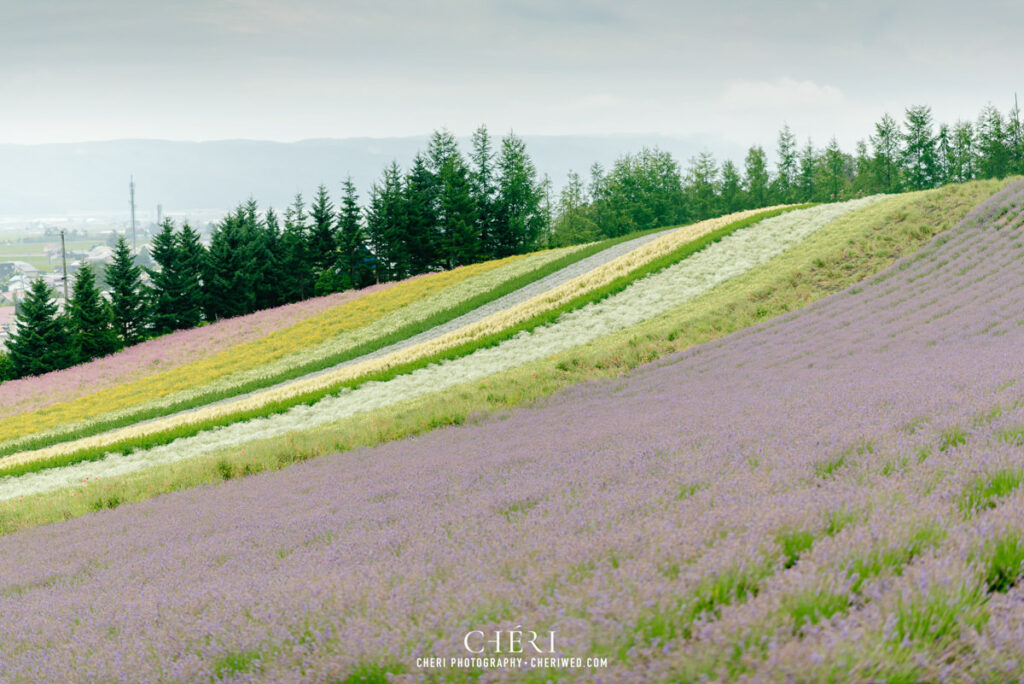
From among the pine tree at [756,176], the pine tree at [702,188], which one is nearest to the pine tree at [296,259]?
the pine tree at [702,188]

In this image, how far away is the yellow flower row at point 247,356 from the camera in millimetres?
34375

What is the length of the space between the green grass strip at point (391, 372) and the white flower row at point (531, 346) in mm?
510

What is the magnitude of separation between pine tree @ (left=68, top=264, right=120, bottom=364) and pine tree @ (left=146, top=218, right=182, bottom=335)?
6089 mm

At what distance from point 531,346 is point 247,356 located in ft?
77.5

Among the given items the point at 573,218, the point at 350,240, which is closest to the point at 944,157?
the point at 573,218

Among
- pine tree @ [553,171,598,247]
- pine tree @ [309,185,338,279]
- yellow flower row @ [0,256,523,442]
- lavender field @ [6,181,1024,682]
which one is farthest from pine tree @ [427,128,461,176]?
lavender field @ [6,181,1024,682]

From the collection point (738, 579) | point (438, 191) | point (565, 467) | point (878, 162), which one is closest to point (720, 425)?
point (565, 467)

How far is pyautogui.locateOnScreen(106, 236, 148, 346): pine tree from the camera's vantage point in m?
60.2

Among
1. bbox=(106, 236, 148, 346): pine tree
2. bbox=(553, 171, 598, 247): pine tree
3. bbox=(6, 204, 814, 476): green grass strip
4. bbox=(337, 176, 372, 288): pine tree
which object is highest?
bbox=(553, 171, 598, 247): pine tree

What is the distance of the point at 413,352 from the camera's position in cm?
3009

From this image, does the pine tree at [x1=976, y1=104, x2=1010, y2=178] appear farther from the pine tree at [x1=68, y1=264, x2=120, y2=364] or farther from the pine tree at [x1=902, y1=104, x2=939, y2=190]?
the pine tree at [x1=68, y1=264, x2=120, y2=364]

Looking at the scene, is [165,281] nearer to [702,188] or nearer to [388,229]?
[388,229]

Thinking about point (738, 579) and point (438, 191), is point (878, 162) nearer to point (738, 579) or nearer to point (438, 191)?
point (438, 191)

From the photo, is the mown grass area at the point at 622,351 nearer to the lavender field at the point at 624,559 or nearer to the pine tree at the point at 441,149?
the lavender field at the point at 624,559
